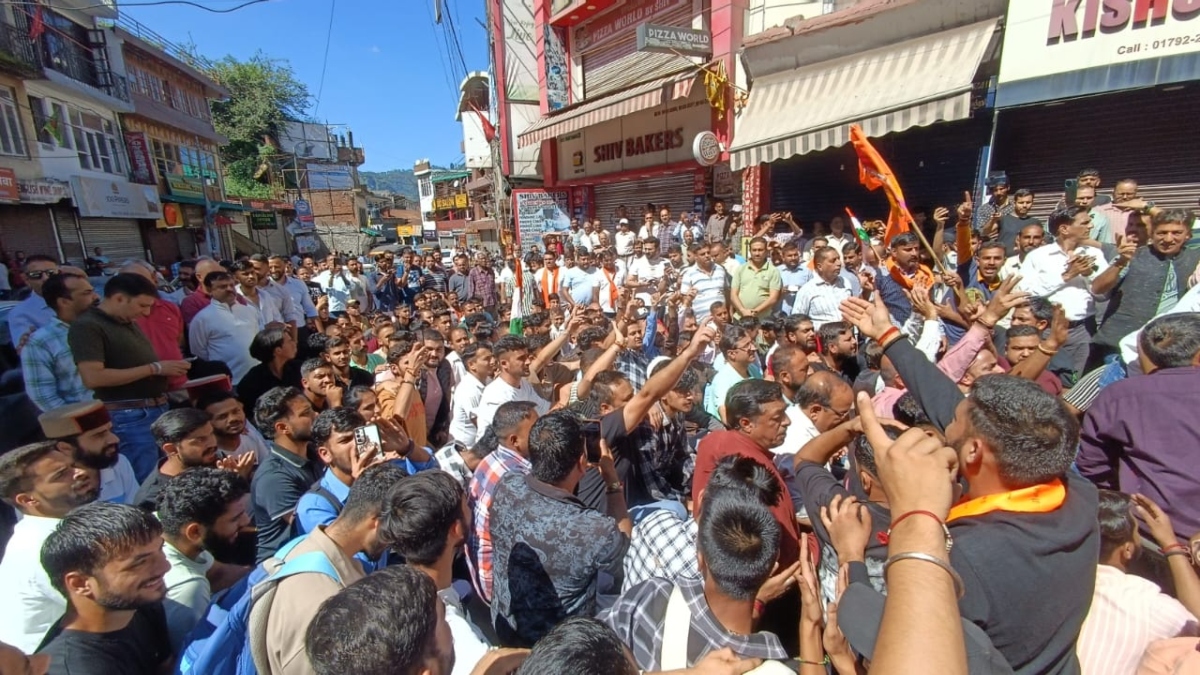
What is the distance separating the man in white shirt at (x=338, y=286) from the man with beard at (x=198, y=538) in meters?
7.00

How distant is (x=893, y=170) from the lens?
8.59m

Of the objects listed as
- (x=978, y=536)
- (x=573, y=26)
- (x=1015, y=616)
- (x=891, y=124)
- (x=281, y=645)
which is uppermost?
(x=573, y=26)

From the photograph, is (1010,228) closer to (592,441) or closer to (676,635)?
(592,441)

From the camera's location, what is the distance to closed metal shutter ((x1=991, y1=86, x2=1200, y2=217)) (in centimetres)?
605

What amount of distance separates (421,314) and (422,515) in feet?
18.8

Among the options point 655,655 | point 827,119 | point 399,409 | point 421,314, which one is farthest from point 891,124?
point 655,655

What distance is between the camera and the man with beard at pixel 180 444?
105 inches

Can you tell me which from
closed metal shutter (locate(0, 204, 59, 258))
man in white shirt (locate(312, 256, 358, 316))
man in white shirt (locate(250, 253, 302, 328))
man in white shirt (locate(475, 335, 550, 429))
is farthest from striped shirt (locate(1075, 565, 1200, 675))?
closed metal shutter (locate(0, 204, 59, 258))

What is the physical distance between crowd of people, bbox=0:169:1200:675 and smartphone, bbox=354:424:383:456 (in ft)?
0.04

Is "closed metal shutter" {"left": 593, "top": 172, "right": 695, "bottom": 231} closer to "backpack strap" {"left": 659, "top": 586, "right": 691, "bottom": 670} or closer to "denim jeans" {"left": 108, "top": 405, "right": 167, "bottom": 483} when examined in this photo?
"denim jeans" {"left": 108, "top": 405, "right": 167, "bottom": 483}

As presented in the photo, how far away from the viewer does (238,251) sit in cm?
3159

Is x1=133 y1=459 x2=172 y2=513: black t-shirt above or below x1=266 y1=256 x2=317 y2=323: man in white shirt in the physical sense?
below

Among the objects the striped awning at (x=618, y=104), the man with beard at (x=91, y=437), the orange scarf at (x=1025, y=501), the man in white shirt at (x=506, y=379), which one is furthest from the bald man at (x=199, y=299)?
the striped awning at (x=618, y=104)

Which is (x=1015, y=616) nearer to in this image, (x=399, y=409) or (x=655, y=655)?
(x=655, y=655)
